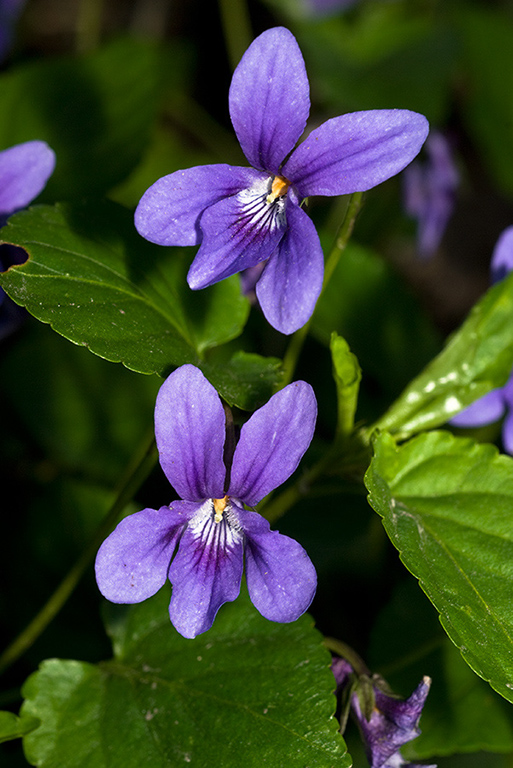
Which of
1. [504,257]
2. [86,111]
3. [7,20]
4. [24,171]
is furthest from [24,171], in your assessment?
[7,20]

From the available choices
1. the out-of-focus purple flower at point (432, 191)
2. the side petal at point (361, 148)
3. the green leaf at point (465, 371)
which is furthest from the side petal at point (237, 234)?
the out-of-focus purple flower at point (432, 191)

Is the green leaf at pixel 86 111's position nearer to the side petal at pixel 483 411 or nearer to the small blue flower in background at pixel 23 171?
the small blue flower in background at pixel 23 171

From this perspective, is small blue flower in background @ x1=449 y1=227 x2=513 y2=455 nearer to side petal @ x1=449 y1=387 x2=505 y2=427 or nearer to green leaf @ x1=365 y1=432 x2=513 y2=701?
side petal @ x1=449 y1=387 x2=505 y2=427

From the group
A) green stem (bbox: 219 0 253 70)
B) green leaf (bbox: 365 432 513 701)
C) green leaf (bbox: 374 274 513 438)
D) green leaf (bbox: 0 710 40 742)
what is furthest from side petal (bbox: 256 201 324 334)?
green stem (bbox: 219 0 253 70)

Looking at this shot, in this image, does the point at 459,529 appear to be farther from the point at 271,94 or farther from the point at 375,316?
the point at 375,316

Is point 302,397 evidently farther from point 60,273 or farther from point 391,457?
point 60,273

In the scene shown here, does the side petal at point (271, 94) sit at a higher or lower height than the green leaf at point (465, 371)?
higher

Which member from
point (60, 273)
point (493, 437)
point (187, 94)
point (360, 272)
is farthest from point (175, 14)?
point (60, 273)
